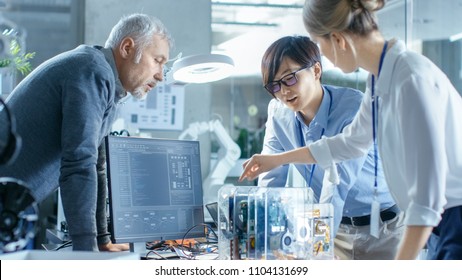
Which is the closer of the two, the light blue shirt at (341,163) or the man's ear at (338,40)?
the man's ear at (338,40)

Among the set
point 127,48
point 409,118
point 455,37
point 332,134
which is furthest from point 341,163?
point 455,37

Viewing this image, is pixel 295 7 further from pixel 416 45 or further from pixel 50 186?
pixel 50 186

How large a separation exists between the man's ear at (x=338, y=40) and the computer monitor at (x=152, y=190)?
77cm

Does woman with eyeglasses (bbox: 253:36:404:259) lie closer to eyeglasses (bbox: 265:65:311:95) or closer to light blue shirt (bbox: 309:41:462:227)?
eyeglasses (bbox: 265:65:311:95)

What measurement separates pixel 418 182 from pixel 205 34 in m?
3.19

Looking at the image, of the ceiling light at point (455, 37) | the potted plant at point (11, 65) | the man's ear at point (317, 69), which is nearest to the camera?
the man's ear at point (317, 69)

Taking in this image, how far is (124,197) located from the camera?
1.83 meters

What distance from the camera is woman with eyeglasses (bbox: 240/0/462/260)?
1.16m

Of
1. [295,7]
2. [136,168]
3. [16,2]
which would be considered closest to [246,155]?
[295,7]

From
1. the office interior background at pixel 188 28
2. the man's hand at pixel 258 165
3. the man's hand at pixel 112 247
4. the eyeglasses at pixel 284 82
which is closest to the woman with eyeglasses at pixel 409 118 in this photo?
the man's hand at pixel 258 165

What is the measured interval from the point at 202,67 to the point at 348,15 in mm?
835

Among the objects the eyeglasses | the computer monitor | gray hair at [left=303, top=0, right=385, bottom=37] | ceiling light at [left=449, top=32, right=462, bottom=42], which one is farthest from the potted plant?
ceiling light at [left=449, top=32, right=462, bottom=42]

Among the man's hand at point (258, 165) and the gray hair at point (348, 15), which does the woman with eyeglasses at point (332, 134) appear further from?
the gray hair at point (348, 15)

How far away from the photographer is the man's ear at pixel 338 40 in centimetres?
140
